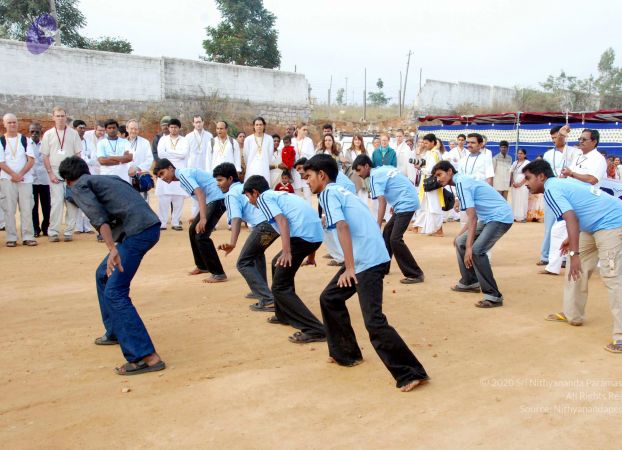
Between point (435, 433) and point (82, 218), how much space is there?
964cm

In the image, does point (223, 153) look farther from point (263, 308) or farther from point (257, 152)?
point (263, 308)

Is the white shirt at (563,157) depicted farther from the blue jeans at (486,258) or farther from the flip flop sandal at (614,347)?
the flip flop sandal at (614,347)

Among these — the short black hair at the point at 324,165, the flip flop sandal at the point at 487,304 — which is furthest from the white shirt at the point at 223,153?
the short black hair at the point at 324,165

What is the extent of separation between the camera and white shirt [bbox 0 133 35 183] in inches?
400

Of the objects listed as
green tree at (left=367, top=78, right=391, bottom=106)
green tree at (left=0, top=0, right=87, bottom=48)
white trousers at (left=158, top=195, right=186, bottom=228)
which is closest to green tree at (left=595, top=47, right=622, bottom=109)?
green tree at (left=367, top=78, right=391, bottom=106)

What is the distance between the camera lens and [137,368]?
4.86 m

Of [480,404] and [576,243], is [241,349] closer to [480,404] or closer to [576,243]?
[480,404]

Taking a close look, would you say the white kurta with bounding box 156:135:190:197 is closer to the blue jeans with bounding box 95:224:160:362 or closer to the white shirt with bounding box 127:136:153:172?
the white shirt with bounding box 127:136:153:172

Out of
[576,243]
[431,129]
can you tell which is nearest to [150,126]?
[431,129]

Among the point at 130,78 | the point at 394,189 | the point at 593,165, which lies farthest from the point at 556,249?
the point at 130,78

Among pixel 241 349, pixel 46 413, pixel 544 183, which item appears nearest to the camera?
pixel 46 413

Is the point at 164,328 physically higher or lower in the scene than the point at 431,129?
lower

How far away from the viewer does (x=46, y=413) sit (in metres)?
4.16

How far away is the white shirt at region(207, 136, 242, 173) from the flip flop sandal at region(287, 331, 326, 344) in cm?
712
